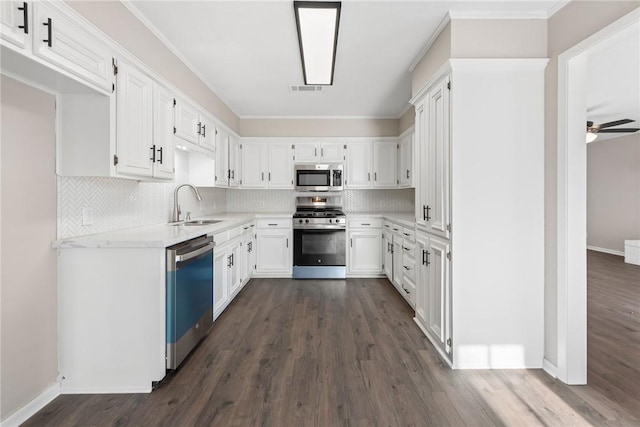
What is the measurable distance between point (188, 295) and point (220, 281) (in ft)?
2.83

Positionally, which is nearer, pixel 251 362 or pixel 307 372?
pixel 307 372

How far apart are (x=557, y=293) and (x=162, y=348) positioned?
267 centimetres

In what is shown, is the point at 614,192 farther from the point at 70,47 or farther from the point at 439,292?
the point at 70,47

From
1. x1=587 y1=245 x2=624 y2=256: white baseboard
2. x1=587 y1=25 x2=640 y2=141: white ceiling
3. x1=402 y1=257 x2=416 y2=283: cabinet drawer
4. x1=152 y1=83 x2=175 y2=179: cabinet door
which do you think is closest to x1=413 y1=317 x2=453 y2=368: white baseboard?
x1=402 y1=257 x2=416 y2=283: cabinet drawer

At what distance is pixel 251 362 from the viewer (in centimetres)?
232

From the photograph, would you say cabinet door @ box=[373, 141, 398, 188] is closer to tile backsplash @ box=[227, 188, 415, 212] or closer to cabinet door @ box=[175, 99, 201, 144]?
tile backsplash @ box=[227, 188, 415, 212]

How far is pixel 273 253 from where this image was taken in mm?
4750

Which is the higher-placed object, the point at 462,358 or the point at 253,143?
the point at 253,143

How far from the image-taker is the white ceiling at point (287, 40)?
2215 mm

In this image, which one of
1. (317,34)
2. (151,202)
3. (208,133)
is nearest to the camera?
(317,34)

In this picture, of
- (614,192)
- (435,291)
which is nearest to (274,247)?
(435,291)

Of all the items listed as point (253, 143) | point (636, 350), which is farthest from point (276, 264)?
point (636, 350)

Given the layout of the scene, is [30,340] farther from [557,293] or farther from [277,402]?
[557,293]

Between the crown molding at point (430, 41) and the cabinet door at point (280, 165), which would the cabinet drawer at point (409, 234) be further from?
the cabinet door at point (280, 165)
